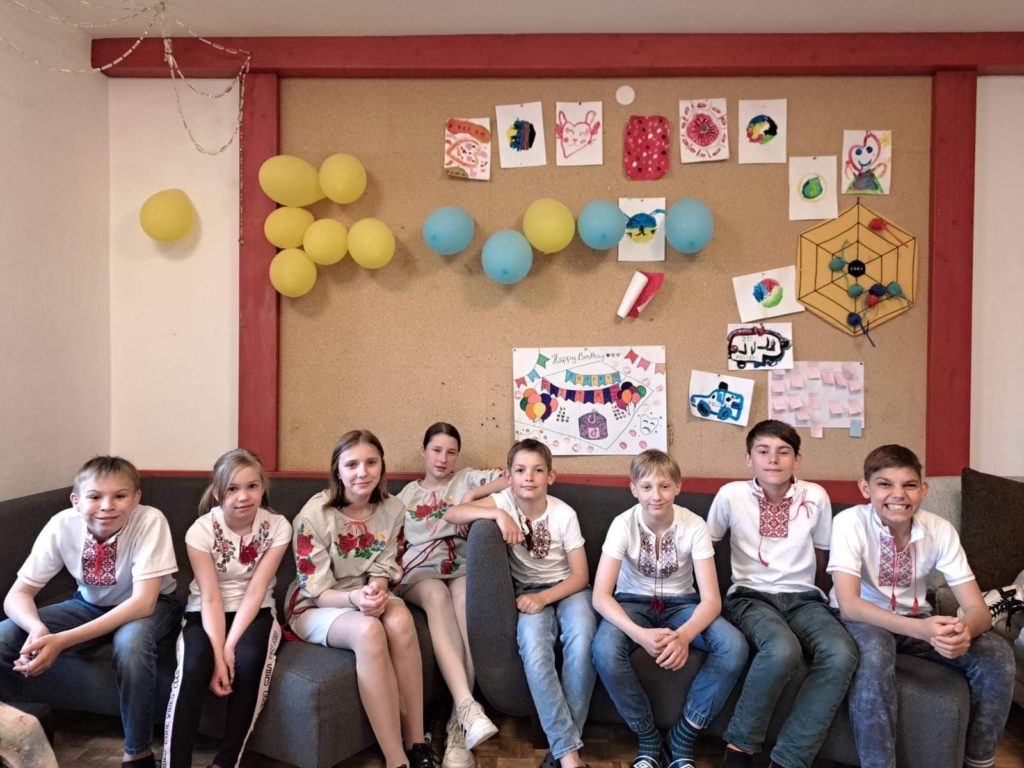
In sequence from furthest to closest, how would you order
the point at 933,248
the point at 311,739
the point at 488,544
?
the point at 933,248 < the point at 488,544 < the point at 311,739

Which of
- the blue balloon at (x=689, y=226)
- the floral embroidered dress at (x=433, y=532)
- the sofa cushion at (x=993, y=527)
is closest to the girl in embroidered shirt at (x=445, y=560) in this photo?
the floral embroidered dress at (x=433, y=532)

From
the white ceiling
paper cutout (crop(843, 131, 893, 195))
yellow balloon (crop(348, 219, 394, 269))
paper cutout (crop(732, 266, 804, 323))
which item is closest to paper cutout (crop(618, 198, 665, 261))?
paper cutout (crop(732, 266, 804, 323))

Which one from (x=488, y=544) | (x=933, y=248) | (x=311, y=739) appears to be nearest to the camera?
(x=311, y=739)

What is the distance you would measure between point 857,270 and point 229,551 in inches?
105

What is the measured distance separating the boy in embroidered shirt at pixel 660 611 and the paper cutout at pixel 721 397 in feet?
2.77

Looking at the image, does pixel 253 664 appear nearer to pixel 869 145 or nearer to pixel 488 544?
pixel 488 544

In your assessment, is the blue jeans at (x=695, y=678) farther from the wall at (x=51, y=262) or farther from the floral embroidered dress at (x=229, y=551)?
the wall at (x=51, y=262)

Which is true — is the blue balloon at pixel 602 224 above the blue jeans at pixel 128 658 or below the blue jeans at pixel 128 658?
above

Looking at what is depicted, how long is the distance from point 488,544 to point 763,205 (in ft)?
6.28

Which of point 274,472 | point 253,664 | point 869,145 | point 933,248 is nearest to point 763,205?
point 869,145

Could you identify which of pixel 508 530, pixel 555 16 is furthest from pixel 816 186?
pixel 508 530

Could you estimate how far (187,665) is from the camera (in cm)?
213

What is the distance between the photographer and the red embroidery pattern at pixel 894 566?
7.77 ft

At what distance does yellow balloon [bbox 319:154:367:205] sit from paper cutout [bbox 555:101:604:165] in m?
0.88
